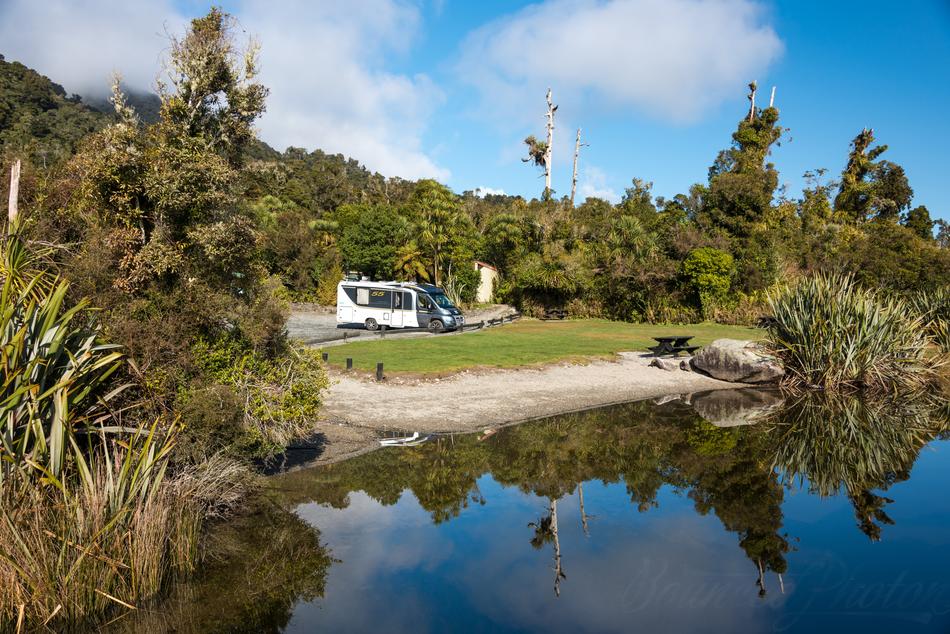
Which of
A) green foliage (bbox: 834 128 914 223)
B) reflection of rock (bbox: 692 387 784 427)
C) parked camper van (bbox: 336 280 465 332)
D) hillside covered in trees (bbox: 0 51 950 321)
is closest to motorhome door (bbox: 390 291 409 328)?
parked camper van (bbox: 336 280 465 332)

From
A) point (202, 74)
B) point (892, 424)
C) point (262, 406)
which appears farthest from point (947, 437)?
point (202, 74)

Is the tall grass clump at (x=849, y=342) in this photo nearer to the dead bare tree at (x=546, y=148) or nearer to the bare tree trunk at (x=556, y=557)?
the bare tree trunk at (x=556, y=557)

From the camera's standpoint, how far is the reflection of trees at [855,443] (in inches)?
378

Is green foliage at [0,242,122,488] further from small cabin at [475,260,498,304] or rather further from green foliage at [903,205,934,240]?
green foliage at [903,205,934,240]

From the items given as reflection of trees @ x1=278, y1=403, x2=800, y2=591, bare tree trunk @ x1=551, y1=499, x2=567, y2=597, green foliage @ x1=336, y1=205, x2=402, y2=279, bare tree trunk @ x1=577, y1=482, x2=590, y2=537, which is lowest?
bare tree trunk @ x1=551, y1=499, x2=567, y2=597

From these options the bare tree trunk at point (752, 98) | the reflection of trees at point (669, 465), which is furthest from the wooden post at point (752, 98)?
the reflection of trees at point (669, 465)

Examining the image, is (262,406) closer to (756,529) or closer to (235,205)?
(235,205)

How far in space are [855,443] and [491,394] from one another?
757 centimetres

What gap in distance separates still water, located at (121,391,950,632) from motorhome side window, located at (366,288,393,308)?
1691 cm

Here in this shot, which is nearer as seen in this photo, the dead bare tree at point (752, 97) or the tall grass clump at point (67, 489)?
the tall grass clump at point (67, 489)

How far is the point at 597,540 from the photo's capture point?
24.1ft

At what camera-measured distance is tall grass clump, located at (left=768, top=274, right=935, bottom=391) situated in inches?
611

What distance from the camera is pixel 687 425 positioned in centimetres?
1300

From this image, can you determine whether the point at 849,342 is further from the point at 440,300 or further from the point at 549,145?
the point at 549,145
